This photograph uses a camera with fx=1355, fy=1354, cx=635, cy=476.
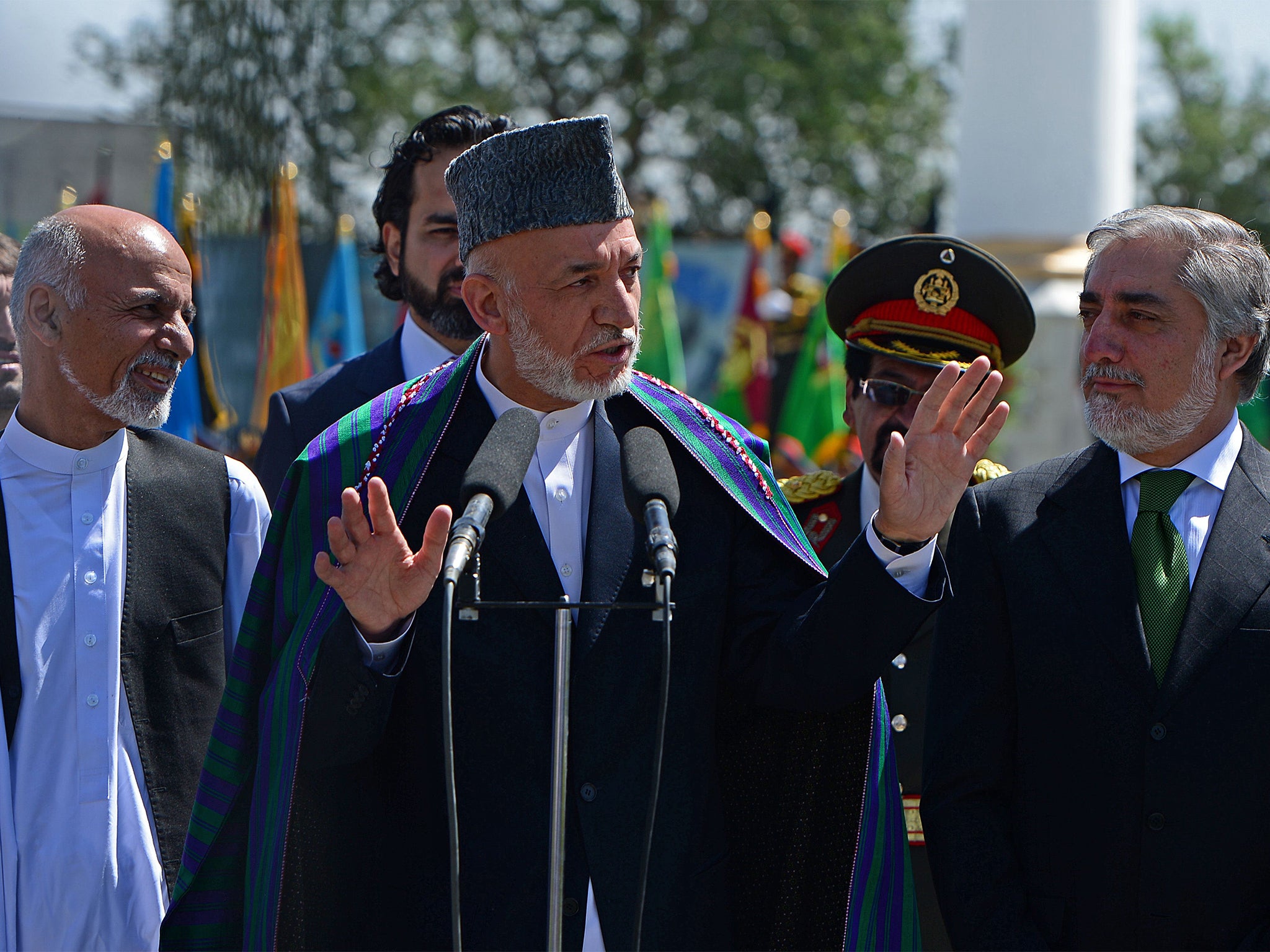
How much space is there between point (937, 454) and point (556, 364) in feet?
2.57

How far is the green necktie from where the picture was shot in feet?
8.86

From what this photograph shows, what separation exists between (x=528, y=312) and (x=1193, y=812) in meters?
1.61

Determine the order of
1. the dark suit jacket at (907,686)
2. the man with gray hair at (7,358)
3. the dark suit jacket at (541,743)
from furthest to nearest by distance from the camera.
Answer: the man with gray hair at (7,358), the dark suit jacket at (907,686), the dark suit jacket at (541,743)

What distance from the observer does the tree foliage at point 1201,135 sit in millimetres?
43531

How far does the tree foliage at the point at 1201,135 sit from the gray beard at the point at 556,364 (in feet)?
143

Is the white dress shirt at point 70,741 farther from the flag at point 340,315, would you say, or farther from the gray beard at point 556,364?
the flag at point 340,315

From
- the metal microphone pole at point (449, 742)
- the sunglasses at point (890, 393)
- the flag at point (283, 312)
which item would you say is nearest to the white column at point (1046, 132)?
the flag at point (283, 312)

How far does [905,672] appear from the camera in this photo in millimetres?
3512

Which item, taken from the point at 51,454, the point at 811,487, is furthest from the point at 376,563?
the point at 811,487

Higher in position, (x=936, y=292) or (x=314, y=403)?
(x=936, y=292)

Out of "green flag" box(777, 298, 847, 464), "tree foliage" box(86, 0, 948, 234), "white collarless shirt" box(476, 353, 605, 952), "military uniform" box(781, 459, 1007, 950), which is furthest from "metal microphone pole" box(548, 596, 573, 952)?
"tree foliage" box(86, 0, 948, 234)

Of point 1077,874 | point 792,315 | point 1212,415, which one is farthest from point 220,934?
point 792,315

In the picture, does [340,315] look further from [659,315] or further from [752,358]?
[752,358]

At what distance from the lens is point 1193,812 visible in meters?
2.58
